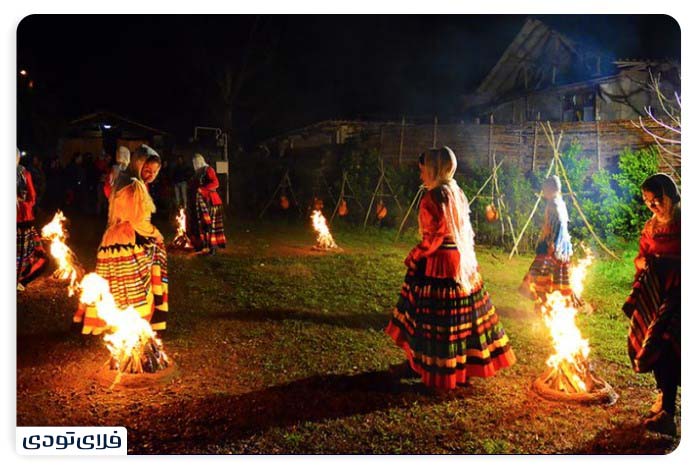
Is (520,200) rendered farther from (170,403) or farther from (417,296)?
(170,403)

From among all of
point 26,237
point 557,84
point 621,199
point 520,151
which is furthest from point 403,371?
point 557,84

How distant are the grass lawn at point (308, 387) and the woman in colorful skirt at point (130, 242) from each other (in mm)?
736

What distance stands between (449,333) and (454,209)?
0.98 metres

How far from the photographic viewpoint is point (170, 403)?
505 cm

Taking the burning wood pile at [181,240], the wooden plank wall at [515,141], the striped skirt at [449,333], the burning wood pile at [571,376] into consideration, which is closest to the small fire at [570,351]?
the burning wood pile at [571,376]

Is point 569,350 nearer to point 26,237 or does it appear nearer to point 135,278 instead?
point 135,278

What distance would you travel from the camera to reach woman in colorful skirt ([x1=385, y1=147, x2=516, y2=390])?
491 centimetres

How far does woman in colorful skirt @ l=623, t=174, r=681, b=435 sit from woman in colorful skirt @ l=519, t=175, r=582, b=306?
6.64 ft

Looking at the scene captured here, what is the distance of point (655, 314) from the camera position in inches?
182

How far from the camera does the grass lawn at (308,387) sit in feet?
15.1

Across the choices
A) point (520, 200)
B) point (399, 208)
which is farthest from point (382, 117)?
point (520, 200)

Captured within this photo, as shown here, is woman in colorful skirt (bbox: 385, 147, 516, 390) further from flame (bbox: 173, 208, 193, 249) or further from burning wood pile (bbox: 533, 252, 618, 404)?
flame (bbox: 173, 208, 193, 249)

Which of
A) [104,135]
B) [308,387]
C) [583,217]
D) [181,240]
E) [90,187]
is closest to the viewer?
[308,387]

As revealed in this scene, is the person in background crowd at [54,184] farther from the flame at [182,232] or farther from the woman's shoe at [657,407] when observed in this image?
the woman's shoe at [657,407]
